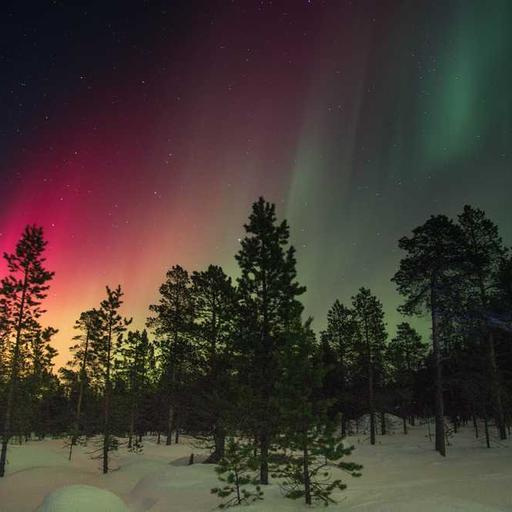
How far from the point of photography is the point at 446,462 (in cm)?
2369

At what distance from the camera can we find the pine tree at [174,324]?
30.0 meters

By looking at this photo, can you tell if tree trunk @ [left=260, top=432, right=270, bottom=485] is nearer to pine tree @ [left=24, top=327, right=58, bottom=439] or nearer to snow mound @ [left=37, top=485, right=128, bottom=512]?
snow mound @ [left=37, top=485, right=128, bottom=512]

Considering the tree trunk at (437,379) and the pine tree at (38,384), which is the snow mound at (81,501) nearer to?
the tree trunk at (437,379)

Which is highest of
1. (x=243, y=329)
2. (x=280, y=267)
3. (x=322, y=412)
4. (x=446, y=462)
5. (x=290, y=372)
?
(x=280, y=267)

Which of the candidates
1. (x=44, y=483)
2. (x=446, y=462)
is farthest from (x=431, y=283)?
(x=44, y=483)

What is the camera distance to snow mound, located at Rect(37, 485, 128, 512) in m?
15.2

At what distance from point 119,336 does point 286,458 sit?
24007 millimetres

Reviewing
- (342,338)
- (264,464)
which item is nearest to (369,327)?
(342,338)

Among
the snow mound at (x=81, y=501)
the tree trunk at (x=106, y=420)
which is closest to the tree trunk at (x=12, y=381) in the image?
the tree trunk at (x=106, y=420)

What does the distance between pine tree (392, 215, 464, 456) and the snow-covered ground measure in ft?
13.4

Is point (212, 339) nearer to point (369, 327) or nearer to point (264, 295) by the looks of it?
point (264, 295)

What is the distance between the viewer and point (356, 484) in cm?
1936

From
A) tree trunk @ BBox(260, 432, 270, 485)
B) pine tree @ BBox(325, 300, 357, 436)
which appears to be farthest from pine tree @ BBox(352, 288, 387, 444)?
tree trunk @ BBox(260, 432, 270, 485)

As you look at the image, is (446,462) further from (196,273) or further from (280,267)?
(196,273)
